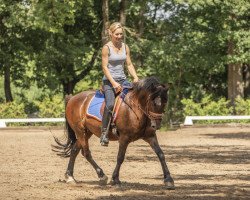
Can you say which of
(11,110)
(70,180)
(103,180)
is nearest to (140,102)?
(103,180)

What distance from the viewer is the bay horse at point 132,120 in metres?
12.3

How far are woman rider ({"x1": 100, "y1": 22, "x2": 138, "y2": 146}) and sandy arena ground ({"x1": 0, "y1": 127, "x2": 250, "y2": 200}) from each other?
125 centimetres

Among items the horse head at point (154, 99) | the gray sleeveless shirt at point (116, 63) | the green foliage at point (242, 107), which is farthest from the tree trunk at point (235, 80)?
the horse head at point (154, 99)

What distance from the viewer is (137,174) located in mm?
15422

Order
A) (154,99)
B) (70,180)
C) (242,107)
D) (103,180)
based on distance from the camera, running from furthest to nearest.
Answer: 1. (242,107)
2. (70,180)
3. (103,180)
4. (154,99)

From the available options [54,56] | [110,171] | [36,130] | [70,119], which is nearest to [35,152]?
[110,171]

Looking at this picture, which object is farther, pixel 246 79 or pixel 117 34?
pixel 246 79

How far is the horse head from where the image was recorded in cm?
1223

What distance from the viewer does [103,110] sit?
1343cm

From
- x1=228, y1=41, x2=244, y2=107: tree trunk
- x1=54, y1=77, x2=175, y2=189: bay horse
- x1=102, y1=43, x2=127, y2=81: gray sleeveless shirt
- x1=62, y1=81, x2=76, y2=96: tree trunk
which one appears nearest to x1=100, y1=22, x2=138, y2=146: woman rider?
x1=102, y1=43, x2=127, y2=81: gray sleeveless shirt

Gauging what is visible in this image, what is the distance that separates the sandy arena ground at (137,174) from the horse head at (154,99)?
3.79ft

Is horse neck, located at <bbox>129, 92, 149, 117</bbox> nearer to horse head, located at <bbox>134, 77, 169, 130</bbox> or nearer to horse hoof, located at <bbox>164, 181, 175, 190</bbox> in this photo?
horse head, located at <bbox>134, 77, 169, 130</bbox>

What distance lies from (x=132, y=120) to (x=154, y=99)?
2.10 ft

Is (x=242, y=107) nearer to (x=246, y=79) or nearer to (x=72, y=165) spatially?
(x=246, y=79)
